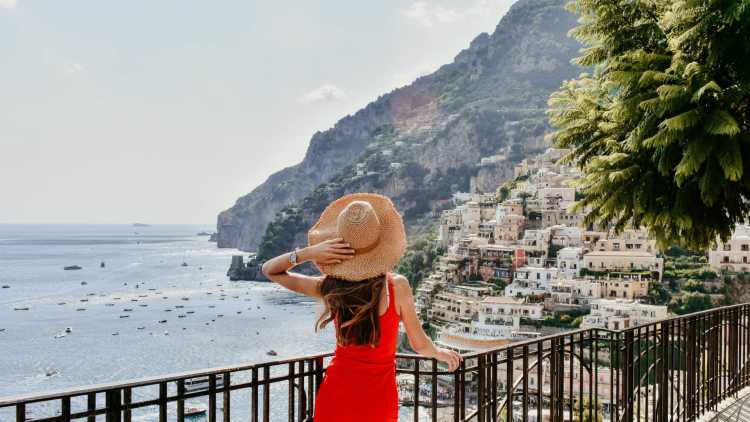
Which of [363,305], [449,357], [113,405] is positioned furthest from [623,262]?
[113,405]

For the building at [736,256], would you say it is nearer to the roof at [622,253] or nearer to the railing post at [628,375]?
the roof at [622,253]

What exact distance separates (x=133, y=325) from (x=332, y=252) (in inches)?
2705

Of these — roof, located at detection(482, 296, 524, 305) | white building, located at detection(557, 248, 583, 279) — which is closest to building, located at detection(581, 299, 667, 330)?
roof, located at detection(482, 296, 524, 305)

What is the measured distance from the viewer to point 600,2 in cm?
443

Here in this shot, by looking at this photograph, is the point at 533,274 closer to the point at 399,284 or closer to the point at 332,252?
the point at 399,284

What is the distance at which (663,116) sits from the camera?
394cm

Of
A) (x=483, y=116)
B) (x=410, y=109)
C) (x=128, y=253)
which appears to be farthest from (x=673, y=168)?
(x=128, y=253)

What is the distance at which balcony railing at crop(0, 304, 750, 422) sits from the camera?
2.15 m

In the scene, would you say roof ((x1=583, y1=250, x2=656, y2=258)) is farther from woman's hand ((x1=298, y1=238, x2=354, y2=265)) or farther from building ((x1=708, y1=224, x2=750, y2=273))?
woman's hand ((x1=298, y1=238, x2=354, y2=265))

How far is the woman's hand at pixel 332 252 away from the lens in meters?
1.97

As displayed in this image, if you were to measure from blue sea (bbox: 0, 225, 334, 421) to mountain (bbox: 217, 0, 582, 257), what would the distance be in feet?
99.6

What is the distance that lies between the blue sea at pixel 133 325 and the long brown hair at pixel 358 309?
45.0 meters

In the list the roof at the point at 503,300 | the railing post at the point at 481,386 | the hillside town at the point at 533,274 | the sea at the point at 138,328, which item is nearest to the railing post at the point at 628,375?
the railing post at the point at 481,386

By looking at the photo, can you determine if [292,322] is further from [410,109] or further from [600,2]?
[410,109]
